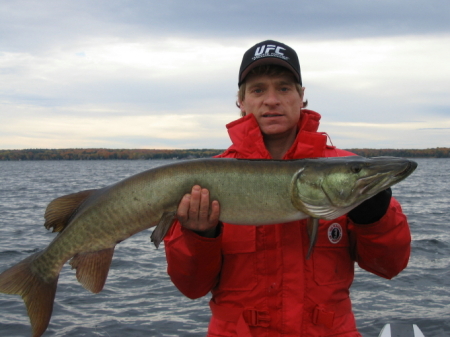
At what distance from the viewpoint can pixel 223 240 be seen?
9.66ft

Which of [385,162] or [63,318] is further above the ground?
[385,162]

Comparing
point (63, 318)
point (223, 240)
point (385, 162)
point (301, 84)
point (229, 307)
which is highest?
point (301, 84)

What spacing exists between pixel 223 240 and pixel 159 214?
45cm

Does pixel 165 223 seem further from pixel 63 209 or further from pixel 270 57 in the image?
pixel 270 57

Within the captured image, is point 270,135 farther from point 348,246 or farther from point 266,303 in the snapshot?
point 266,303

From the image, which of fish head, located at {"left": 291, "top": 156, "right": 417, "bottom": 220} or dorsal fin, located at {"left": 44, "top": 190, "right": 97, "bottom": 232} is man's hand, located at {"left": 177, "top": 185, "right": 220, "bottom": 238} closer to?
fish head, located at {"left": 291, "top": 156, "right": 417, "bottom": 220}

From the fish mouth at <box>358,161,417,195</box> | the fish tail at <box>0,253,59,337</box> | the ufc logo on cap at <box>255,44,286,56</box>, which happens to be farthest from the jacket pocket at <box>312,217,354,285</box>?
the fish tail at <box>0,253,59,337</box>

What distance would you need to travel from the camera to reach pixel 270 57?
309 cm

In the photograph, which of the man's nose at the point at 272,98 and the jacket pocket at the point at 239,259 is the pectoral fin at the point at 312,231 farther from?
the man's nose at the point at 272,98

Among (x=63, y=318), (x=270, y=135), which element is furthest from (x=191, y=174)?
(x=63, y=318)

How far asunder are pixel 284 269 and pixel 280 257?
0.08 metres

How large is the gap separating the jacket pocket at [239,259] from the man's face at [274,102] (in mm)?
728

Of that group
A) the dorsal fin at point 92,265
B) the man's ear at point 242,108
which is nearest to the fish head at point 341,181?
the man's ear at point 242,108

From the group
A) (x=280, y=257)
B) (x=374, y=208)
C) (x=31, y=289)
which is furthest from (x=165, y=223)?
(x=374, y=208)
